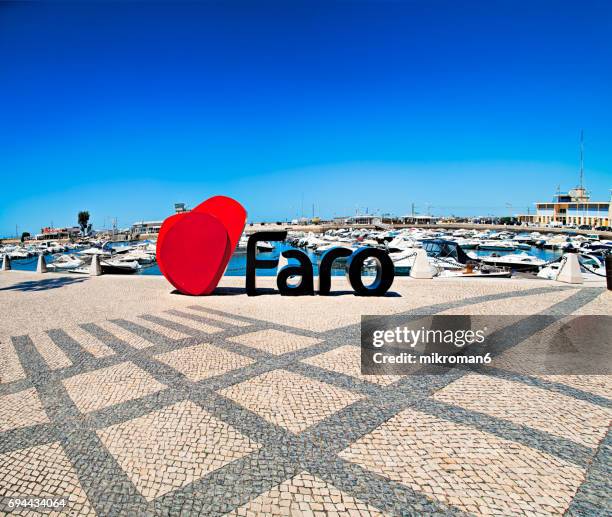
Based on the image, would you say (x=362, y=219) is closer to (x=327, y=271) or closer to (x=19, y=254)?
(x=19, y=254)

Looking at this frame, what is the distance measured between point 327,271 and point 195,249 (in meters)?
4.51

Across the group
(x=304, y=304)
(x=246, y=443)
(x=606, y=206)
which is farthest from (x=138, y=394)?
(x=606, y=206)

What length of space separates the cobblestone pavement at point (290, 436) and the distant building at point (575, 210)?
95.4m

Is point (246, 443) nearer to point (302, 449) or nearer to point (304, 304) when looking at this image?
point (302, 449)

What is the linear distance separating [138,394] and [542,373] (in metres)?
6.43

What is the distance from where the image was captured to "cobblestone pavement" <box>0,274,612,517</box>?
3.42 meters

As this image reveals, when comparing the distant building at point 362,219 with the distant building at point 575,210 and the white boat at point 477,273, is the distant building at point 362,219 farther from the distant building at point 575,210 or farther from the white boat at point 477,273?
the white boat at point 477,273

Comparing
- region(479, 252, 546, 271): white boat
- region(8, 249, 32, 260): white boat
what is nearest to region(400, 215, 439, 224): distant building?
region(479, 252, 546, 271): white boat

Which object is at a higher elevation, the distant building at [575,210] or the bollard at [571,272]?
the distant building at [575,210]

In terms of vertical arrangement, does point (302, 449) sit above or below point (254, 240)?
below

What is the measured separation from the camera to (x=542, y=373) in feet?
20.0

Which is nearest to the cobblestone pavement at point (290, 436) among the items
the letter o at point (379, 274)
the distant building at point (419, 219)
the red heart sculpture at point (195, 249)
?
the letter o at point (379, 274)

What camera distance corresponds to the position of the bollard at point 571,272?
46.0 feet

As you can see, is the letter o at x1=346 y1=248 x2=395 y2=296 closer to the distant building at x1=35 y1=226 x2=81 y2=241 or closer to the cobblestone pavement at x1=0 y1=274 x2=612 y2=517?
the cobblestone pavement at x1=0 y1=274 x2=612 y2=517
